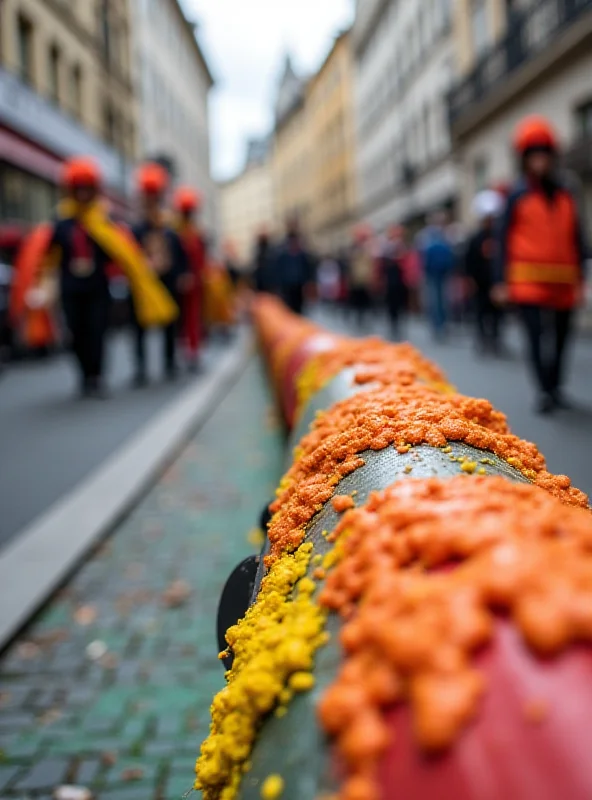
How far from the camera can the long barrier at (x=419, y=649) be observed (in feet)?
2.22

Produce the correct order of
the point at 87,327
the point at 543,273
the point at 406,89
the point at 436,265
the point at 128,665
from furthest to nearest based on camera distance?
1. the point at 436,265
2. the point at 87,327
3. the point at 406,89
4. the point at 543,273
5. the point at 128,665

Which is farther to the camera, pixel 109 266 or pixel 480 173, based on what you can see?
pixel 480 173

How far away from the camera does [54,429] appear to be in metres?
6.95

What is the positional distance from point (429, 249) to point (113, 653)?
13.4 meters

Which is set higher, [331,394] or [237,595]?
[331,394]

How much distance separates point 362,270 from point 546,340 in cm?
1109

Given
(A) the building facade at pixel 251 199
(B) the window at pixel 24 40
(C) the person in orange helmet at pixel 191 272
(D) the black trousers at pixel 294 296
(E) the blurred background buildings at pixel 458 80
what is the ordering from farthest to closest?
(A) the building facade at pixel 251 199
(D) the black trousers at pixel 294 296
(C) the person in orange helmet at pixel 191 272
(E) the blurred background buildings at pixel 458 80
(B) the window at pixel 24 40

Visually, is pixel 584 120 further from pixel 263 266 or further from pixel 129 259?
pixel 129 259

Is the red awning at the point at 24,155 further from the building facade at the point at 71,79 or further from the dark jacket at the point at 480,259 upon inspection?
the dark jacket at the point at 480,259

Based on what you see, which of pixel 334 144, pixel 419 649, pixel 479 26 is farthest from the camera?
pixel 334 144

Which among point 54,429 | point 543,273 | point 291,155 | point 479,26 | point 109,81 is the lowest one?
point 54,429

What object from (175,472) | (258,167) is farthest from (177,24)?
(258,167)

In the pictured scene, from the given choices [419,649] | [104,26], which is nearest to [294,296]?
[104,26]

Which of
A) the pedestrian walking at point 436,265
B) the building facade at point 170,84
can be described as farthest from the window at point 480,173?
the pedestrian walking at point 436,265
